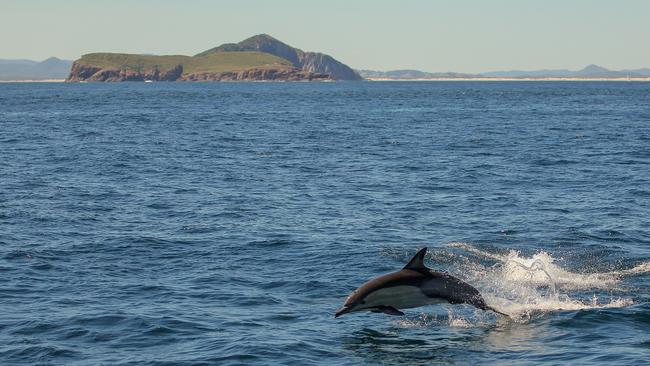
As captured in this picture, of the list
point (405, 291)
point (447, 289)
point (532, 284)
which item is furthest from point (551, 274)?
point (405, 291)

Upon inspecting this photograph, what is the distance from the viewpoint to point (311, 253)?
29.6m

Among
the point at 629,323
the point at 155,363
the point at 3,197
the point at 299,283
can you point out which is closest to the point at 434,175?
the point at 3,197

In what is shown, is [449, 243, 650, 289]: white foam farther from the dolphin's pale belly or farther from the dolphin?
the dolphin's pale belly

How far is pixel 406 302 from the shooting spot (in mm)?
19625

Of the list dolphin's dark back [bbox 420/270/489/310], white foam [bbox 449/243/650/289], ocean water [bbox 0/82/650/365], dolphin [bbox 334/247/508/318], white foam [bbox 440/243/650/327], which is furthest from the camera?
white foam [bbox 449/243/650/289]

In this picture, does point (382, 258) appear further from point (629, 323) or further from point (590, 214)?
point (590, 214)

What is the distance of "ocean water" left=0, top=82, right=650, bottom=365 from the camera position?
2016cm

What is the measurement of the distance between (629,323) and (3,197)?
29899 millimetres

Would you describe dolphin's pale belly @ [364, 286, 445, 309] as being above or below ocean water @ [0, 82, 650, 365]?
above

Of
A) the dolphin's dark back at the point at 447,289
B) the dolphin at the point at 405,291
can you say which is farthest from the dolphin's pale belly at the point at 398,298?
the dolphin's dark back at the point at 447,289

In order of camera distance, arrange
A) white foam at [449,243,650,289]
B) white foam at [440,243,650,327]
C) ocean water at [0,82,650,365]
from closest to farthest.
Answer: ocean water at [0,82,650,365]
white foam at [440,243,650,327]
white foam at [449,243,650,289]

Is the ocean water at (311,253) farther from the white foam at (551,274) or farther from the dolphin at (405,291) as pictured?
the dolphin at (405,291)

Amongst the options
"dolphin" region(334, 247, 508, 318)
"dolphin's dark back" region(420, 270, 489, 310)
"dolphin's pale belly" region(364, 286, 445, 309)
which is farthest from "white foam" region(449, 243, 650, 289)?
"dolphin's pale belly" region(364, 286, 445, 309)

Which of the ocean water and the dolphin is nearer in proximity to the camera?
the dolphin
